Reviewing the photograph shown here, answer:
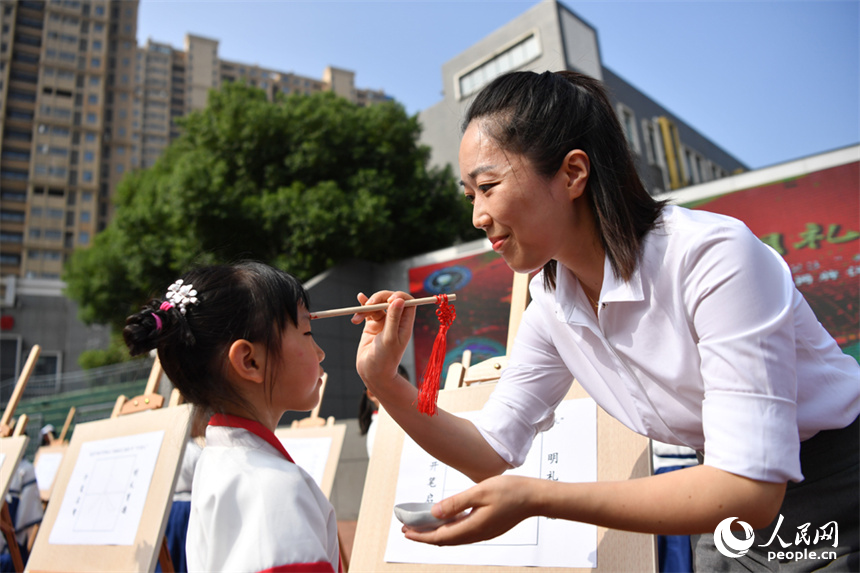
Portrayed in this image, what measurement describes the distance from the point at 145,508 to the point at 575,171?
180 cm

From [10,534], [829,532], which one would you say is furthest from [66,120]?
[829,532]

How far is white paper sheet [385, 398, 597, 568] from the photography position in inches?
52.5

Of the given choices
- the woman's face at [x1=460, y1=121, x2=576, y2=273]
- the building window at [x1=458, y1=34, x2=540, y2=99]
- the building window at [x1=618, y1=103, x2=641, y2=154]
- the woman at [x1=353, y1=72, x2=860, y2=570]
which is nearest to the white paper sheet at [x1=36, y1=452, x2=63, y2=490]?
the woman at [x1=353, y1=72, x2=860, y2=570]

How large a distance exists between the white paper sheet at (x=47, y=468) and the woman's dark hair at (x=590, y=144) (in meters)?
5.96

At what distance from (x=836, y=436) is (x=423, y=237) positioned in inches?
402

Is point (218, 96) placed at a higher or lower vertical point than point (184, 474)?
higher

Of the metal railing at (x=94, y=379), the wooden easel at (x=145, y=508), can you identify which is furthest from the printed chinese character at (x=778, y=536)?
the metal railing at (x=94, y=379)

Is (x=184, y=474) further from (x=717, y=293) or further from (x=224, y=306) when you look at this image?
(x=717, y=293)

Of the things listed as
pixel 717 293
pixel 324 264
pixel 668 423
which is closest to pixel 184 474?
pixel 668 423

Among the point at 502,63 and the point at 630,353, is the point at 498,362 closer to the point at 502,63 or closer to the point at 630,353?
the point at 630,353

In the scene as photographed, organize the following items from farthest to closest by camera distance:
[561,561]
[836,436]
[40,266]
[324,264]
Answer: [40,266] < [324,264] < [561,561] < [836,436]

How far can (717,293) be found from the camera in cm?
88

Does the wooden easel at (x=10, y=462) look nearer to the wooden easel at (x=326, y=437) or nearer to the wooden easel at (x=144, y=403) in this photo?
the wooden easel at (x=144, y=403)

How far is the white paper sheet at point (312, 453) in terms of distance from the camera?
2896mm
